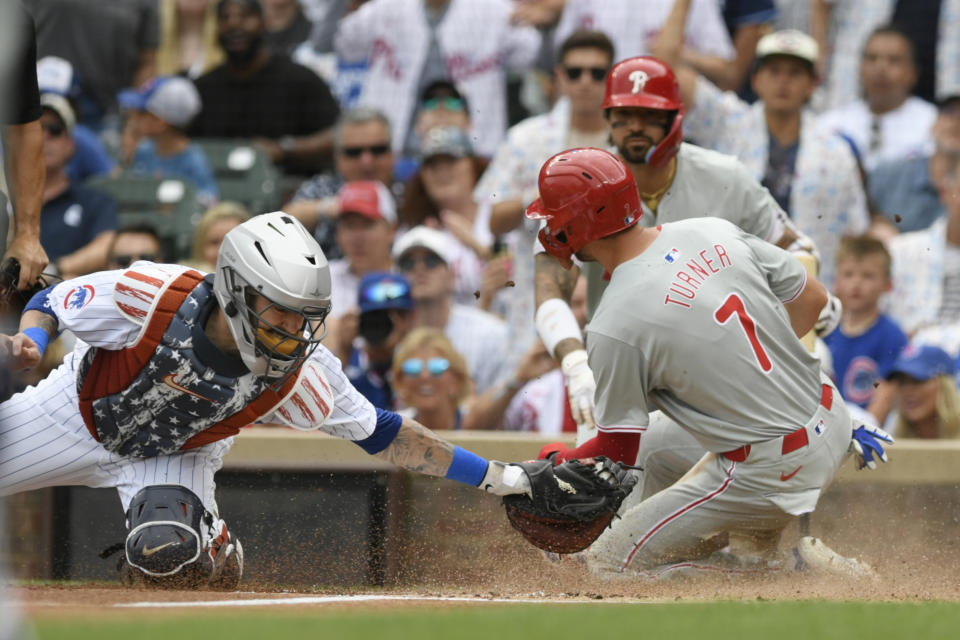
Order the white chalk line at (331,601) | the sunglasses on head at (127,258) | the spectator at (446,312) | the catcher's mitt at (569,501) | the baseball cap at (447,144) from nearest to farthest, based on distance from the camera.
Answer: the white chalk line at (331,601)
the catcher's mitt at (569,501)
the spectator at (446,312)
the sunglasses on head at (127,258)
the baseball cap at (447,144)

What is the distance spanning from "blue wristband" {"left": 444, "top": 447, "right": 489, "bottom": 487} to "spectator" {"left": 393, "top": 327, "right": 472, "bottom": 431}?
2.20m

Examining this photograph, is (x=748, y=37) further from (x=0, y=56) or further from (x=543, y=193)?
(x=0, y=56)

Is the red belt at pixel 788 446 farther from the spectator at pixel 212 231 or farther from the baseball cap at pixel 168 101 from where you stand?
the baseball cap at pixel 168 101

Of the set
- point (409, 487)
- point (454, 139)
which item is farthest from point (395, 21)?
point (409, 487)

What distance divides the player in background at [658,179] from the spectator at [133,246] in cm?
321

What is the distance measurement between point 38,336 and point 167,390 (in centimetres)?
53

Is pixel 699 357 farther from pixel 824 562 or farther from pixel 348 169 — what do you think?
pixel 348 169

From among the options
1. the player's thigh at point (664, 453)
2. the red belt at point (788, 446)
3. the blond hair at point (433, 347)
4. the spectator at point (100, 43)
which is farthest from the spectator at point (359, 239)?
the red belt at point (788, 446)

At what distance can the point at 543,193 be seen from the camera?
5785 mm

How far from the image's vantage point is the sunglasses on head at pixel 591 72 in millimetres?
8711

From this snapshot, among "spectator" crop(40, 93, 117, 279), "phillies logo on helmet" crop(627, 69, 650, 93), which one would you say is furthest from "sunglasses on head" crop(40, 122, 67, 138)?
"phillies logo on helmet" crop(627, 69, 650, 93)

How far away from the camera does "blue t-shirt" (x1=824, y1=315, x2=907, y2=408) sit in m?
8.43

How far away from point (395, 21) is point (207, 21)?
169 centimetres

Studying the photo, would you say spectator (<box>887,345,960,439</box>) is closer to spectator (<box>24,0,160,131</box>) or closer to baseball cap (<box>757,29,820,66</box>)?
baseball cap (<box>757,29,820,66</box>)
